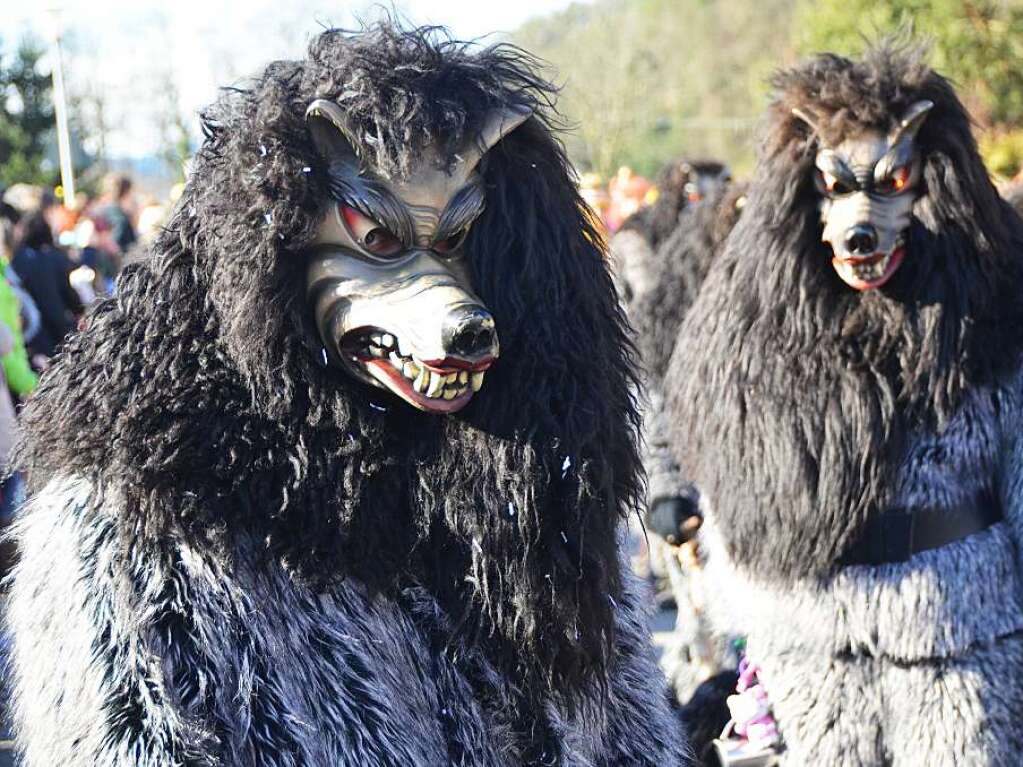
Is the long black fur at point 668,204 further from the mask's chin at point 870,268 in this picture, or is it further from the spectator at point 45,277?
the spectator at point 45,277

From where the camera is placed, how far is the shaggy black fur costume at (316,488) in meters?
1.83

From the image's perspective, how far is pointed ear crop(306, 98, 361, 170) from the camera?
1874 mm

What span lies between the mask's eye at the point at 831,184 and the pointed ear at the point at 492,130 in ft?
5.09

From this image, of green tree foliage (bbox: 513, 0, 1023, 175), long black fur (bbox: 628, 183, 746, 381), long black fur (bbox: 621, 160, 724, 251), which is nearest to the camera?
long black fur (bbox: 628, 183, 746, 381)

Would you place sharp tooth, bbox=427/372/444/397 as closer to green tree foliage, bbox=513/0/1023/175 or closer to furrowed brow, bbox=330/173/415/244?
furrowed brow, bbox=330/173/415/244

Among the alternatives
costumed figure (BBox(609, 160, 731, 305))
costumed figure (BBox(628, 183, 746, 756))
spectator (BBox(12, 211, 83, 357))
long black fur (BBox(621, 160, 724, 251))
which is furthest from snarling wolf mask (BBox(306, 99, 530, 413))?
spectator (BBox(12, 211, 83, 357))

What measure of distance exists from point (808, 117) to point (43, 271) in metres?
4.75

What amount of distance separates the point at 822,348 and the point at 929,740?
0.97 m

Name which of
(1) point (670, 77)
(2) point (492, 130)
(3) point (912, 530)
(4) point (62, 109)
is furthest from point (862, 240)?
(1) point (670, 77)

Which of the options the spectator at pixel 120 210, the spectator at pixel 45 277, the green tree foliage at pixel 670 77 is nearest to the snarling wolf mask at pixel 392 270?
the spectator at pixel 45 277

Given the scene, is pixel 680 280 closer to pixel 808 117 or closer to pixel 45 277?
pixel 808 117

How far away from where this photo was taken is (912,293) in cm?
329

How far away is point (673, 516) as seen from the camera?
430 cm

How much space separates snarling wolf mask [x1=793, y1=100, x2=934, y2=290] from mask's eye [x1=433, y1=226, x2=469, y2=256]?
1.53 meters
